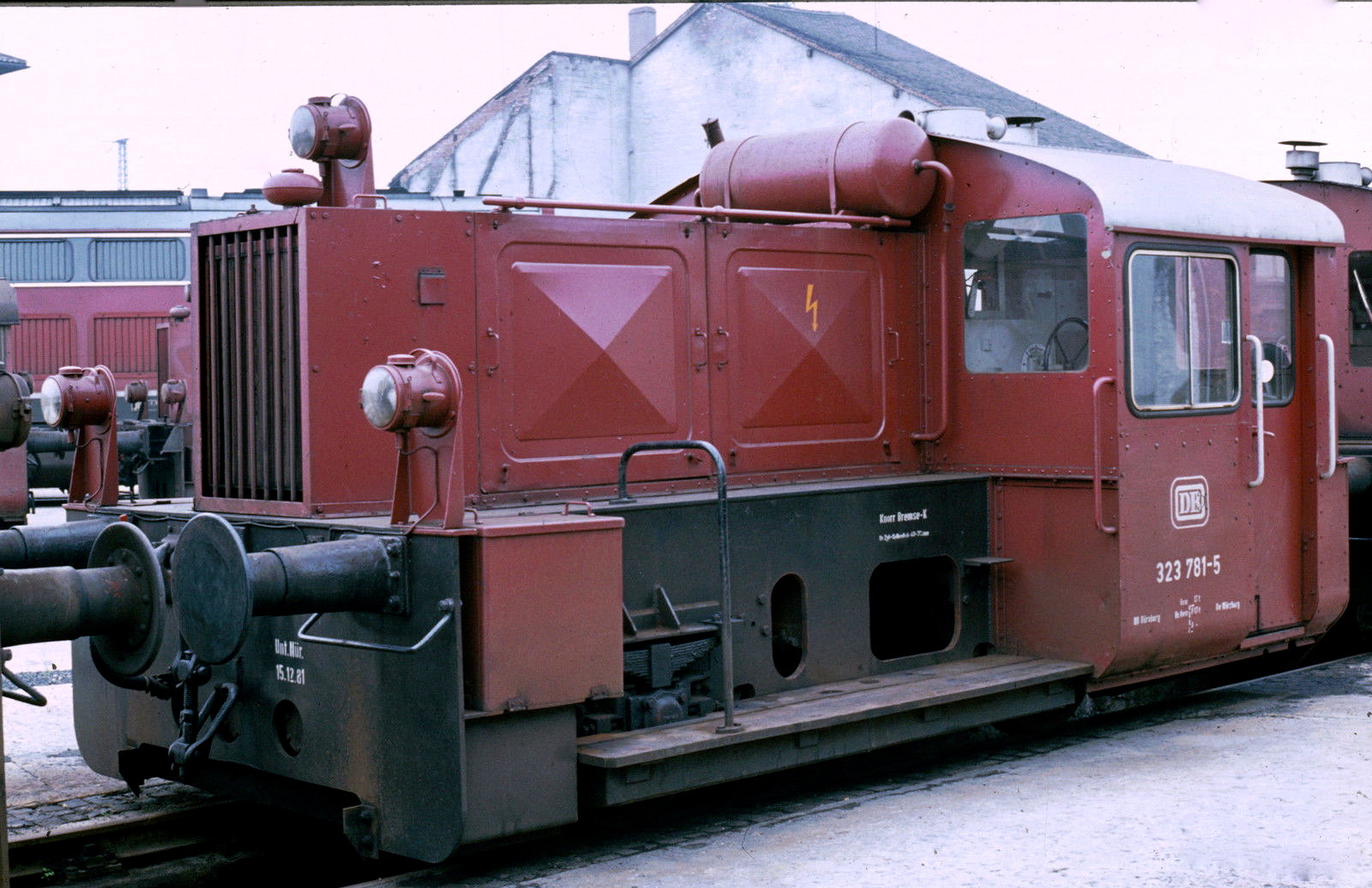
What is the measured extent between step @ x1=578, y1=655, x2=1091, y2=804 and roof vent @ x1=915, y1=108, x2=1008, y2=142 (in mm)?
2585

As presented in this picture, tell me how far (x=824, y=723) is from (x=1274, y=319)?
12.3 ft

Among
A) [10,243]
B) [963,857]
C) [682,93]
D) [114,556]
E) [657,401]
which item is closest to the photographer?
[114,556]

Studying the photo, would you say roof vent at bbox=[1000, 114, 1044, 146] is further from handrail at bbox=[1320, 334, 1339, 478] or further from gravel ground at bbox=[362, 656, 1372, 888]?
gravel ground at bbox=[362, 656, 1372, 888]

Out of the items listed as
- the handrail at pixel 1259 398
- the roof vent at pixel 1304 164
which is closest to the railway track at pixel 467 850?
the handrail at pixel 1259 398

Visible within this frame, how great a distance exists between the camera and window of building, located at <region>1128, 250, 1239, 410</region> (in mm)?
6859

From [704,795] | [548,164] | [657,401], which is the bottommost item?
[704,795]

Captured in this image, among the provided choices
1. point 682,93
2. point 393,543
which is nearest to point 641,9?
point 682,93

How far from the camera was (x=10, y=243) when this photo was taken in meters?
23.5

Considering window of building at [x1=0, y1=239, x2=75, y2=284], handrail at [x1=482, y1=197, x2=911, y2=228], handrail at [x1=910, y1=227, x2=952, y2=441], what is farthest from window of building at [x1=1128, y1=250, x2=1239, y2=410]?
window of building at [x1=0, y1=239, x2=75, y2=284]

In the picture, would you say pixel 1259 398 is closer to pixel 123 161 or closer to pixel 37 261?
pixel 37 261

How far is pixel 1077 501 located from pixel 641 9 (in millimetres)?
26287

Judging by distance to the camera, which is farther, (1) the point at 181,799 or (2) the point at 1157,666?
(2) the point at 1157,666

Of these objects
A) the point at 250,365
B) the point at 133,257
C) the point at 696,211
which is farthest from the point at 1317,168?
the point at 133,257

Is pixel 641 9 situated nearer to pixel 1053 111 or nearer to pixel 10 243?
pixel 1053 111
